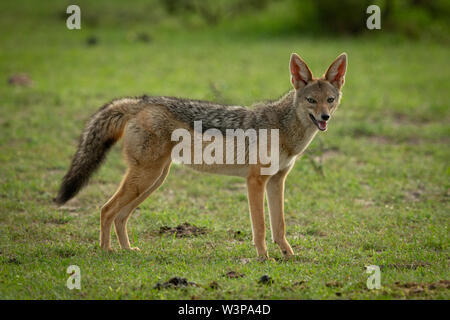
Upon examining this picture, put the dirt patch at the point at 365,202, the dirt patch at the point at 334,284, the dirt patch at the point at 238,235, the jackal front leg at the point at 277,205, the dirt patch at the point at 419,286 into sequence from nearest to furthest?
the dirt patch at the point at 419,286 → the dirt patch at the point at 334,284 → the jackal front leg at the point at 277,205 → the dirt patch at the point at 238,235 → the dirt patch at the point at 365,202

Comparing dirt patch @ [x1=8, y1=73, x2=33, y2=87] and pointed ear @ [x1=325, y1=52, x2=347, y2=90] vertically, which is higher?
dirt patch @ [x1=8, y1=73, x2=33, y2=87]

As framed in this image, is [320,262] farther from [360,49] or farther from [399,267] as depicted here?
[360,49]

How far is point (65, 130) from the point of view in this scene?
13.9 meters

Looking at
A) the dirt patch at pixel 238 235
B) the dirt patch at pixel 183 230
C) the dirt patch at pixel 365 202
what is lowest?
the dirt patch at pixel 238 235

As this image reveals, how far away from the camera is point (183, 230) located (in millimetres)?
8758

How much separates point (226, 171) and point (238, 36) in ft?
61.2

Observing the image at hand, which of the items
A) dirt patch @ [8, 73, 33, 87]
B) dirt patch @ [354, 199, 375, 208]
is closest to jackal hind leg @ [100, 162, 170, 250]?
dirt patch @ [354, 199, 375, 208]

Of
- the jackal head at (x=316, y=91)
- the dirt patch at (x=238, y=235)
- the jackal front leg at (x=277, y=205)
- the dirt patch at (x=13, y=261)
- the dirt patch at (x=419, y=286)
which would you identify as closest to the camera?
the dirt patch at (x=419, y=286)

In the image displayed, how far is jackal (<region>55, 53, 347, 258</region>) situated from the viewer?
25.2ft

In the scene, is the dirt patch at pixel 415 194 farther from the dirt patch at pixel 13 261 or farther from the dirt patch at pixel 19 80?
the dirt patch at pixel 19 80

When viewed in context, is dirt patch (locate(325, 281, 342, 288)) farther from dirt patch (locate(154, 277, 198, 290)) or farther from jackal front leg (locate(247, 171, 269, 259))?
dirt patch (locate(154, 277, 198, 290))

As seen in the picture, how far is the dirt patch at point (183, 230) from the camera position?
863 centimetres

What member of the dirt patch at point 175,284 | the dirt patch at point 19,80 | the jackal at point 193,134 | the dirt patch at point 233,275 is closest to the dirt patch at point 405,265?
the jackal at point 193,134

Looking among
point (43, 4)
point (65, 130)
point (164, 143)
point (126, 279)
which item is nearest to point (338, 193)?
point (164, 143)
